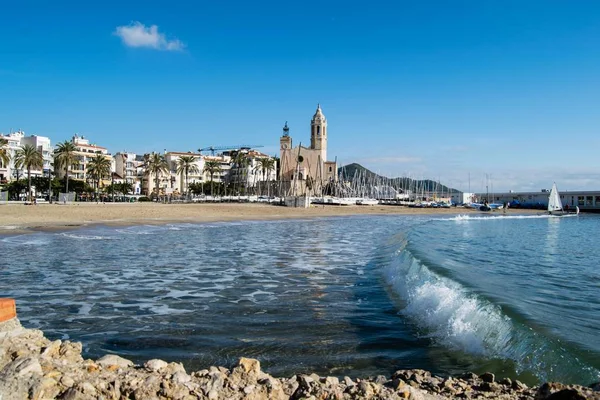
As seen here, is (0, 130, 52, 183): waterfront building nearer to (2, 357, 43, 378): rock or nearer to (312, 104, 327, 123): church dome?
(312, 104, 327, 123): church dome

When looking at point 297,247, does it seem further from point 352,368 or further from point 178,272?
point 352,368

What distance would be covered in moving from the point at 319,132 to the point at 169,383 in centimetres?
16874

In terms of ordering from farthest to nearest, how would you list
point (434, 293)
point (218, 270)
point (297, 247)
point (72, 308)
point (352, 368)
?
point (297, 247) → point (218, 270) → point (434, 293) → point (72, 308) → point (352, 368)

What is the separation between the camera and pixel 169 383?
500 cm

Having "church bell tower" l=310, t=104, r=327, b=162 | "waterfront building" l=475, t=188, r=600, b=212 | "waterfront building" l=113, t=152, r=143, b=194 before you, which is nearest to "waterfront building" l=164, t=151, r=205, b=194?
"waterfront building" l=113, t=152, r=143, b=194

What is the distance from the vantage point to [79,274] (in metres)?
15.9

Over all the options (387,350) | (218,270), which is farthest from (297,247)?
(387,350)

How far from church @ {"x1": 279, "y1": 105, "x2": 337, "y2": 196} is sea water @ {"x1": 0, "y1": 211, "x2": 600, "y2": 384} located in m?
134

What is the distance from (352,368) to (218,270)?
10.8m

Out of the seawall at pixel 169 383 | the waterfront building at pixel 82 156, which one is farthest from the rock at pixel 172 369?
the waterfront building at pixel 82 156

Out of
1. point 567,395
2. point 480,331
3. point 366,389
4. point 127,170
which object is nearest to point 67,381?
point 366,389

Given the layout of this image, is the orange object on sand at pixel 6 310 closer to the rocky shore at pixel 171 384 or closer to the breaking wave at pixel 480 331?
the rocky shore at pixel 171 384

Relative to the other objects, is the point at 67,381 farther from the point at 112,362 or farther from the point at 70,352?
the point at 70,352

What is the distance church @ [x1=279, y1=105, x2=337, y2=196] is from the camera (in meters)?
156
